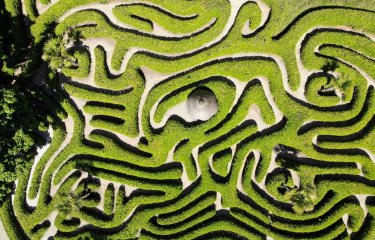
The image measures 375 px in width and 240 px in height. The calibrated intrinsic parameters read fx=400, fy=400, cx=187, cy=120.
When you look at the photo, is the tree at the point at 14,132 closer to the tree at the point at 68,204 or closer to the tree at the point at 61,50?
the tree at the point at 61,50

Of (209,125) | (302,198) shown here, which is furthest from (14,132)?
(302,198)

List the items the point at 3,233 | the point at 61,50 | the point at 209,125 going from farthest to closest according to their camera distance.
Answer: the point at 3,233
the point at 209,125
the point at 61,50

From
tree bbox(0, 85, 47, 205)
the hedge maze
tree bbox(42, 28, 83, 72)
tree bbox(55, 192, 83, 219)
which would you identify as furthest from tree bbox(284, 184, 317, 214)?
tree bbox(0, 85, 47, 205)

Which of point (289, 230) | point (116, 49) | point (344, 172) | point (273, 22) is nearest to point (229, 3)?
point (273, 22)

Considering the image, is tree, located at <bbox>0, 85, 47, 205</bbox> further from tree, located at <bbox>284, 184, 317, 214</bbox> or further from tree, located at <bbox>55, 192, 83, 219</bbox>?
tree, located at <bbox>284, 184, 317, 214</bbox>

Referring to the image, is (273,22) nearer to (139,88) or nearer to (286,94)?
(286,94)

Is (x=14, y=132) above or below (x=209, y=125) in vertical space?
below

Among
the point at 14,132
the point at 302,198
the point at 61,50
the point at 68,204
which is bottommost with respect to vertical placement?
the point at 68,204

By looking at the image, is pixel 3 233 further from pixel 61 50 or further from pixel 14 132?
pixel 61 50

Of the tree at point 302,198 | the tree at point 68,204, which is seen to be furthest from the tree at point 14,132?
the tree at point 302,198
